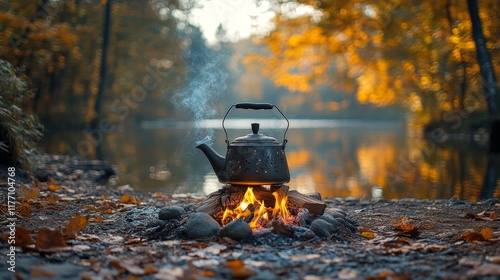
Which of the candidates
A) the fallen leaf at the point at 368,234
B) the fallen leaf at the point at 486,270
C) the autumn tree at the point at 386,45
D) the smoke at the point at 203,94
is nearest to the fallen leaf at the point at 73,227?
the smoke at the point at 203,94

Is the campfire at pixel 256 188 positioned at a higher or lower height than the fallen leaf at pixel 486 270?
higher

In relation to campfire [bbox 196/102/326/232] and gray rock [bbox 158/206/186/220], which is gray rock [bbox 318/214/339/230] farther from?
gray rock [bbox 158/206/186/220]

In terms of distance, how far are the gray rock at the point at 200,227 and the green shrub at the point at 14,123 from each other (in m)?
3.24

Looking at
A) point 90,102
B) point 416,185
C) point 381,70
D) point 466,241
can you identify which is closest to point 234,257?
point 466,241

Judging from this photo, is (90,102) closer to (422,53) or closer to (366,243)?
(422,53)

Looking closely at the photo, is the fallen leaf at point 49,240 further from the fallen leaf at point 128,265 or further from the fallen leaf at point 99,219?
the fallen leaf at point 99,219

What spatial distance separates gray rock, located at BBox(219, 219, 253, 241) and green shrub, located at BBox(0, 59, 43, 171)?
11.7ft

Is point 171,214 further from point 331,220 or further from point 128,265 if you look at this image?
point 128,265

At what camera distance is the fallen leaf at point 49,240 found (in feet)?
12.5

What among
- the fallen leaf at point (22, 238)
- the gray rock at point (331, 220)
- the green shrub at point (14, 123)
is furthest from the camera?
the green shrub at point (14, 123)

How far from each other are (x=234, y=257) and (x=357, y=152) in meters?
15.8

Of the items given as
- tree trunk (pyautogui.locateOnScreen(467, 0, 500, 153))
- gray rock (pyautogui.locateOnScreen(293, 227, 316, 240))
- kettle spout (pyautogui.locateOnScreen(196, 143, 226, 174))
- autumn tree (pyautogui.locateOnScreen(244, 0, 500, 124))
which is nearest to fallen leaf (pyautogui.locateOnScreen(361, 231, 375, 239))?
gray rock (pyautogui.locateOnScreen(293, 227, 316, 240))

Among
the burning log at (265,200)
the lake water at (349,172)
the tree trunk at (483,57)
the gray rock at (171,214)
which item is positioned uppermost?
the tree trunk at (483,57)

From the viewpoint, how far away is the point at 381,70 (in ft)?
79.7
